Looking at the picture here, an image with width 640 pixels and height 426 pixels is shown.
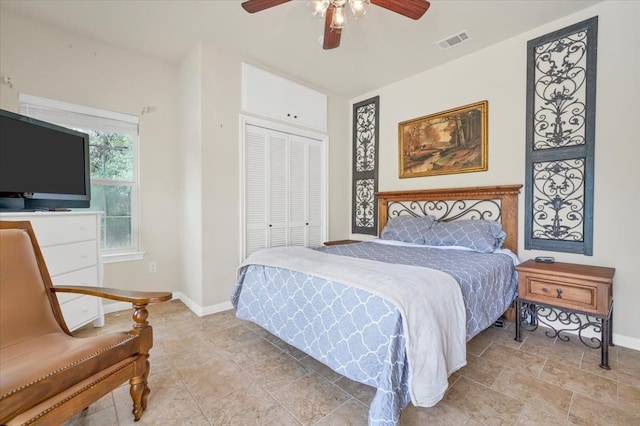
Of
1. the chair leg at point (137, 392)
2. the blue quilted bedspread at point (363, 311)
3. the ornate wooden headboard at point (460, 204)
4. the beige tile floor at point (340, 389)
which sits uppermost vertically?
the ornate wooden headboard at point (460, 204)

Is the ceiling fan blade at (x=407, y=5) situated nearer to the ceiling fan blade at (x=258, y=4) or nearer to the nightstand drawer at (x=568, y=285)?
the ceiling fan blade at (x=258, y=4)

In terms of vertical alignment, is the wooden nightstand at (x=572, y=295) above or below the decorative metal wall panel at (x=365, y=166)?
below

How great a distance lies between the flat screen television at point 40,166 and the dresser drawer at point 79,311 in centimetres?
80

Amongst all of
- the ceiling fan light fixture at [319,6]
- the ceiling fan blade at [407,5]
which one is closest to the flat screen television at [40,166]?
the ceiling fan light fixture at [319,6]

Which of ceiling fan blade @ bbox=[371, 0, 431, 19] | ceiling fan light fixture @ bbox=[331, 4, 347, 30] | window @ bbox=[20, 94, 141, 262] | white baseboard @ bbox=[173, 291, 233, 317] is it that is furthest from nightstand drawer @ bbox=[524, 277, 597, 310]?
window @ bbox=[20, 94, 141, 262]

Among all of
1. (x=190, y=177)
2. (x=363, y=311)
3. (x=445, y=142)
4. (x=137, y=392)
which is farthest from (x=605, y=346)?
(x=190, y=177)

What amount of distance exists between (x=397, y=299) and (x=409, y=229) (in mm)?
2020

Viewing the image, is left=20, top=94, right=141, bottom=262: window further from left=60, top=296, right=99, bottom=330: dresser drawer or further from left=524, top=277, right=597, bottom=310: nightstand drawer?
left=524, top=277, right=597, bottom=310: nightstand drawer

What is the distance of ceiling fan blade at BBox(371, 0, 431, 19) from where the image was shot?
1835 mm

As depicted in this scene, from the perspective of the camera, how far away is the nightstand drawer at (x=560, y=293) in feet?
6.75

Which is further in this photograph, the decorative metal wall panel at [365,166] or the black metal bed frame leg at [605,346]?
the decorative metal wall panel at [365,166]

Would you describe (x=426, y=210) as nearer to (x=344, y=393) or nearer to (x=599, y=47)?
(x=599, y=47)

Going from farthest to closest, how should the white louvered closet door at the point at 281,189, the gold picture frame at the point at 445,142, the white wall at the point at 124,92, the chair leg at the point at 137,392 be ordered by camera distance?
the white louvered closet door at the point at 281,189 → the gold picture frame at the point at 445,142 → the white wall at the point at 124,92 → the chair leg at the point at 137,392

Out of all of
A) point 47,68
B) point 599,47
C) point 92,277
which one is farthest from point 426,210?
point 47,68
